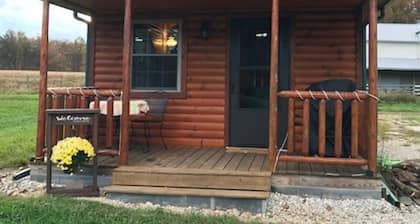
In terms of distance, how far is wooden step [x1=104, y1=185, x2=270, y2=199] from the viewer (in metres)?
4.08

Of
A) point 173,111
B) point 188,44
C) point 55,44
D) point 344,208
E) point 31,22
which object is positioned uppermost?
point 31,22

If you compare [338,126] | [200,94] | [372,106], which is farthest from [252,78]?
[372,106]

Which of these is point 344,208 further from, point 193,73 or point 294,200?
point 193,73

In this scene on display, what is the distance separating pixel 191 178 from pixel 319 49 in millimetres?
2833

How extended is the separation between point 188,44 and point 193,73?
1.42ft

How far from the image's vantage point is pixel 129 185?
4.37 meters

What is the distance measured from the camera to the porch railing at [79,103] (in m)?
4.76

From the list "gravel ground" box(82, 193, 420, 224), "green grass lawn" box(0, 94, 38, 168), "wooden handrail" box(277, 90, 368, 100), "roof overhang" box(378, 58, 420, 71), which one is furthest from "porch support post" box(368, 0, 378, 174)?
"roof overhang" box(378, 58, 420, 71)

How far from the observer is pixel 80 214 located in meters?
3.66

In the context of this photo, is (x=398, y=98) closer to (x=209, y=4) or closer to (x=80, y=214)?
(x=209, y=4)

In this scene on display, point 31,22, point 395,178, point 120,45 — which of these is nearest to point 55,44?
point 31,22

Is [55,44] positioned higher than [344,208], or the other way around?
[55,44]

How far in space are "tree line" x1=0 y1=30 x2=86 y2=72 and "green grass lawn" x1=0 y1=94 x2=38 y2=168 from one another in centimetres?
231

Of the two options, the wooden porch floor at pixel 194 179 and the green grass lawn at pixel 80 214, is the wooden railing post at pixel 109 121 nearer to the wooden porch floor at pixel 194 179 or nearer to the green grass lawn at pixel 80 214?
the wooden porch floor at pixel 194 179
